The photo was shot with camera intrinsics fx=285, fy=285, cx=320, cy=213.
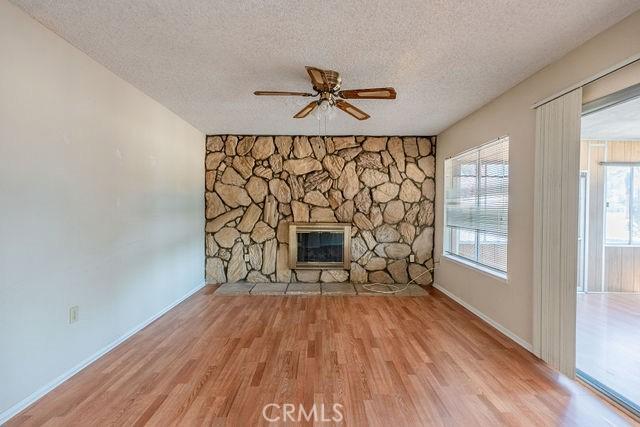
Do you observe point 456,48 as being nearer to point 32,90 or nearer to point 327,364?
point 327,364

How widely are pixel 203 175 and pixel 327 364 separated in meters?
3.44

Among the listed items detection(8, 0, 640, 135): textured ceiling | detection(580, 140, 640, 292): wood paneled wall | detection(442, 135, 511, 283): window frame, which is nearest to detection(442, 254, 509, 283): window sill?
detection(442, 135, 511, 283): window frame

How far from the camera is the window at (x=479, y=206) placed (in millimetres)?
3047

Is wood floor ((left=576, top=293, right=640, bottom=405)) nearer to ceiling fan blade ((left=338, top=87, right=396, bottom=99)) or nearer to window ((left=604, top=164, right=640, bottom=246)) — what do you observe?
window ((left=604, top=164, right=640, bottom=246))

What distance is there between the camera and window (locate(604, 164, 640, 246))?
13.6 feet

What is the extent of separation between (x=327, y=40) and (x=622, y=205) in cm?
502

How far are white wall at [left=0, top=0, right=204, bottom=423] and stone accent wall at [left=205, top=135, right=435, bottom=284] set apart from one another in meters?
1.33

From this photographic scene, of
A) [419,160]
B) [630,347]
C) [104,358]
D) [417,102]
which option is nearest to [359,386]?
[104,358]

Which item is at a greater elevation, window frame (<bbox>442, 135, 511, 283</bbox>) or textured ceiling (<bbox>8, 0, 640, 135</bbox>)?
textured ceiling (<bbox>8, 0, 640, 135</bbox>)

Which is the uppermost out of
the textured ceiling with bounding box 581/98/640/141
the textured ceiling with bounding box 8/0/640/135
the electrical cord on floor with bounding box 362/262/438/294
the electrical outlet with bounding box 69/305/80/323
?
the textured ceiling with bounding box 8/0/640/135

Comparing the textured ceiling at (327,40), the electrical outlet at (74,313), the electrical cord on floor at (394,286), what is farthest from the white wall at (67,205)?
the electrical cord on floor at (394,286)

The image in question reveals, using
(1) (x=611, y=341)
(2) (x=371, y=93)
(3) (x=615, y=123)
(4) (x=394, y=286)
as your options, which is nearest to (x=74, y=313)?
(2) (x=371, y=93)

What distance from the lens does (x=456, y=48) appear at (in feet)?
6.80

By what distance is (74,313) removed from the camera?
2129 mm
